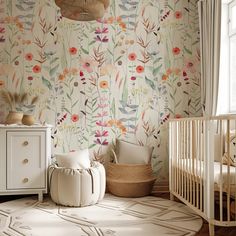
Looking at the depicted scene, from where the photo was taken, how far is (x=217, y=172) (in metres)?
2.21

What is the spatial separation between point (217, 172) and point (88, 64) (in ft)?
6.45

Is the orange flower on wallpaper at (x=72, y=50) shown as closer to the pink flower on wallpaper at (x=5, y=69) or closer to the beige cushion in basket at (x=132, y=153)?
the pink flower on wallpaper at (x=5, y=69)

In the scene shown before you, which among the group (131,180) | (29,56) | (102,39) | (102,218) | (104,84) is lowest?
(102,218)

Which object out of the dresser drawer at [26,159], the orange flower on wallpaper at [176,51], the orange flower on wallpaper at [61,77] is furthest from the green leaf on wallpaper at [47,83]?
the orange flower on wallpaper at [176,51]

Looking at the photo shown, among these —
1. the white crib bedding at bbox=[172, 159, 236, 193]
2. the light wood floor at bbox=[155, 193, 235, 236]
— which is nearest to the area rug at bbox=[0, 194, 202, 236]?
the light wood floor at bbox=[155, 193, 235, 236]

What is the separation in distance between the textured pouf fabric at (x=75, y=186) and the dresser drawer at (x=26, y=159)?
7.7 inches

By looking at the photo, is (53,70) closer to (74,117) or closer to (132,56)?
(74,117)

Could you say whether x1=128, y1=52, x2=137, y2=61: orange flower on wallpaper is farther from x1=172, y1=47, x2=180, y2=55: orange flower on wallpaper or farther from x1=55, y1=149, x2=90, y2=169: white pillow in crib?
x1=55, y1=149, x2=90, y2=169: white pillow in crib

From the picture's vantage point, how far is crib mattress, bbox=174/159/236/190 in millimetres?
2096

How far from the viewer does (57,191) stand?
9.59 feet

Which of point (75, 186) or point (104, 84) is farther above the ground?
point (104, 84)

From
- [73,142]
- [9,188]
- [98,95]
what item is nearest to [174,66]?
[98,95]

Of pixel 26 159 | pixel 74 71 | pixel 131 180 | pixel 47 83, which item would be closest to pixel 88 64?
pixel 74 71

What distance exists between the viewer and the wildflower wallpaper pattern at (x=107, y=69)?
353 centimetres
